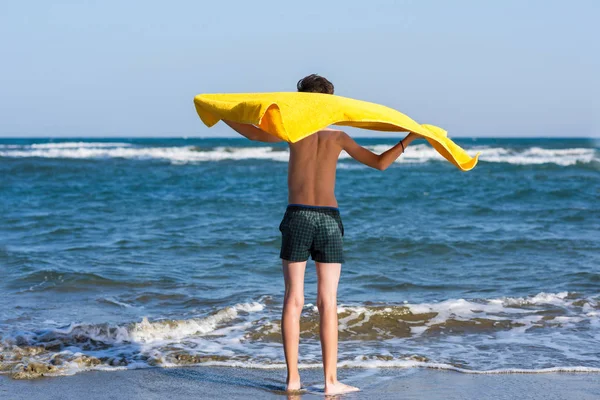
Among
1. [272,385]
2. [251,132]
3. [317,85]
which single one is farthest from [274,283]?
[317,85]

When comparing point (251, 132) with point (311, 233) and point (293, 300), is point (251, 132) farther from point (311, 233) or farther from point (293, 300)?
point (293, 300)

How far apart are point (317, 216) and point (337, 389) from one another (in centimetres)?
99

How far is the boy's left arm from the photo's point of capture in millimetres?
4203

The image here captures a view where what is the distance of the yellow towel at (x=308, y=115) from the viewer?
389 centimetres

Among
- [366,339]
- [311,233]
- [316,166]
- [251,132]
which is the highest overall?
[251,132]

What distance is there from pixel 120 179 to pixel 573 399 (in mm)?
18671

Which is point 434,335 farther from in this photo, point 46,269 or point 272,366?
point 46,269

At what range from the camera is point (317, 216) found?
411cm

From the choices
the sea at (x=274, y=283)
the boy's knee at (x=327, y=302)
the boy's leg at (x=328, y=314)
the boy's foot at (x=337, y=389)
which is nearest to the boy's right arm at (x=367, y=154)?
the boy's leg at (x=328, y=314)

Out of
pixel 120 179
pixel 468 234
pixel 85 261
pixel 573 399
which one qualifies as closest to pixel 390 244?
pixel 468 234

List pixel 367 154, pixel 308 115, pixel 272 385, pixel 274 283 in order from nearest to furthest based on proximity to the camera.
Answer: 1. pixel 308 115
2. pixel 367 154
3. pixel 272 385
4. pixel 274 283

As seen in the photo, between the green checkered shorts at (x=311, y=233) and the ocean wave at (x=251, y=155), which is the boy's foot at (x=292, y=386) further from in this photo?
the ocean wave at (x=251, y=155)

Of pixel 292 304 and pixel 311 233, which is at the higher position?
pixel 311 233

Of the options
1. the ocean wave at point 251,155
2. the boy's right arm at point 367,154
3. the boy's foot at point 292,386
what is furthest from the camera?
the ocean wave at point 251,155
